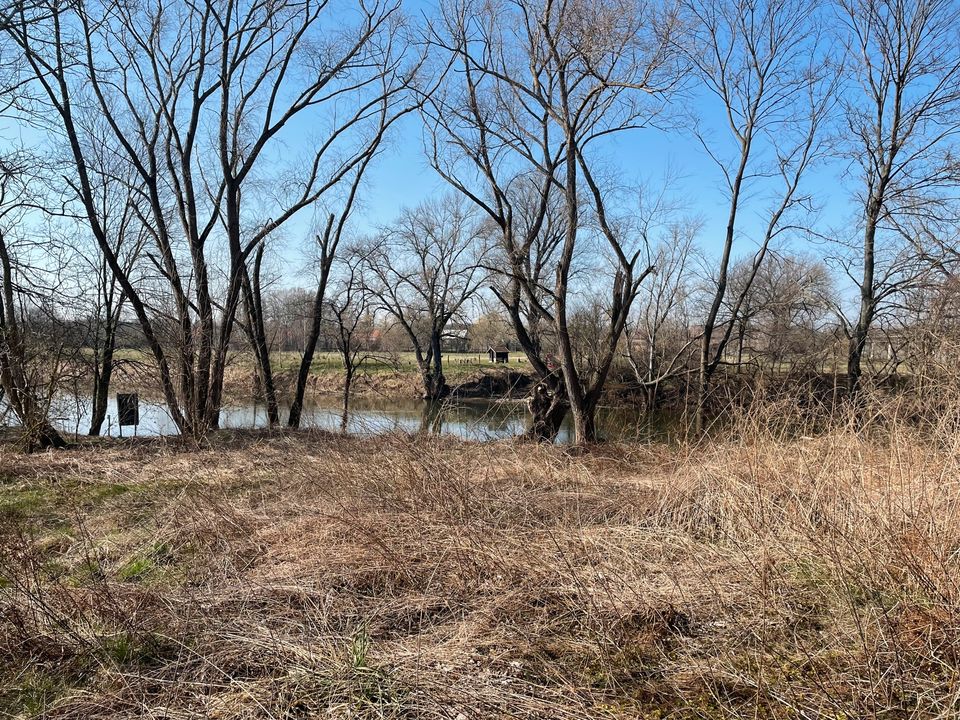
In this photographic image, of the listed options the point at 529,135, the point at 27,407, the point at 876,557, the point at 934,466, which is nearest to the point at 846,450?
the point at 934,466

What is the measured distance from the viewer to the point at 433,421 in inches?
300

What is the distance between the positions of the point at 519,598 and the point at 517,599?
0.06ft

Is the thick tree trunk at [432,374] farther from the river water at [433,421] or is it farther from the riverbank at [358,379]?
the river water at [433,421]

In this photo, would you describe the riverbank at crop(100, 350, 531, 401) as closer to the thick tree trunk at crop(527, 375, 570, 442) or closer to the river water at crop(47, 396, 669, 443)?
the river water at crop(47, 396, 669, 443)

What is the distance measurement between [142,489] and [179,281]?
5.29 metres

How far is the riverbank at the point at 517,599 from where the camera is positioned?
2.32 m

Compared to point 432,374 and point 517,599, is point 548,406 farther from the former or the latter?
point 432,374

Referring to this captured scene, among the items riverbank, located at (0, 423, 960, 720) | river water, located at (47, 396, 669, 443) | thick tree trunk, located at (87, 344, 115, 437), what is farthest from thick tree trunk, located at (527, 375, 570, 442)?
thick tree trunk, located at (87, 344, 115, 437)

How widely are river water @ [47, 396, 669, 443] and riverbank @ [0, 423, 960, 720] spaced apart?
103 inches

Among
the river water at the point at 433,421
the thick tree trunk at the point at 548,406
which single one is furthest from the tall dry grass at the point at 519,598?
the thick tree trunk at the point at 548,406

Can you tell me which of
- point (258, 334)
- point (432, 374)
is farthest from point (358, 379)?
point (258, 334)

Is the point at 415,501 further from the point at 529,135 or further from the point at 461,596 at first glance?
the point at 529,135

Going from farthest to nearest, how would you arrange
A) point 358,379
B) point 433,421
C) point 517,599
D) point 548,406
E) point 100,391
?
point 358,379
point 100,391
point 548,406
point 433,421
point 517,599

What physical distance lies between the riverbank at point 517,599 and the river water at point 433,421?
2.62m
